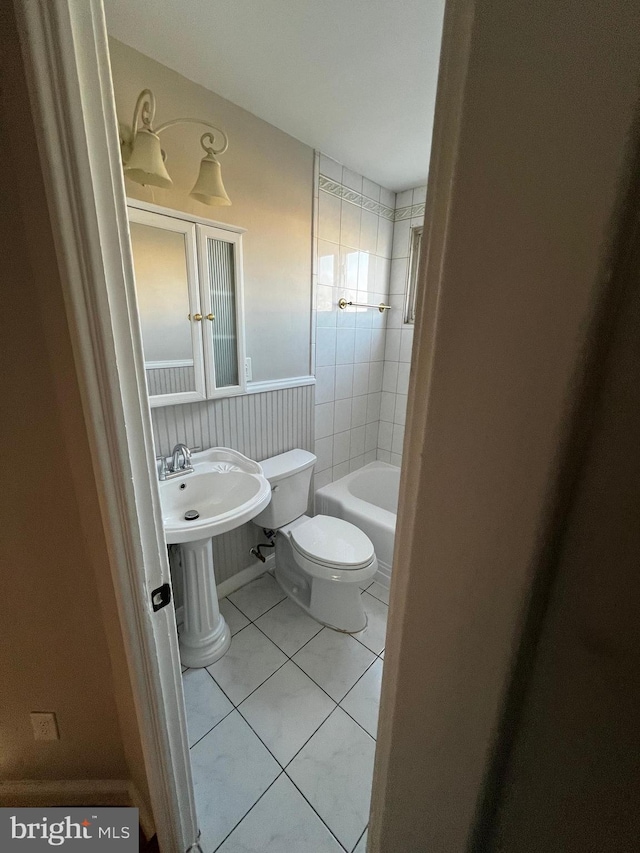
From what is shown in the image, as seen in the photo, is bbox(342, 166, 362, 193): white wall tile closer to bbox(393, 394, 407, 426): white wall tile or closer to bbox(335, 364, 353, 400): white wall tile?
bbox(335, 364, 353, 400): white wall tile

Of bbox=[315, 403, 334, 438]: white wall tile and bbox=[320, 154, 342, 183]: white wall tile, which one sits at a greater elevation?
bbox=[320, 154, 342, 183]: white wall tile

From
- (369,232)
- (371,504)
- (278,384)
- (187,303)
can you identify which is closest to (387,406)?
(371,504)

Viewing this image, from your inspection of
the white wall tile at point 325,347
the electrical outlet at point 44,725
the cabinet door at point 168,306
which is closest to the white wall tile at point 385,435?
the white wall tile at point 325,347

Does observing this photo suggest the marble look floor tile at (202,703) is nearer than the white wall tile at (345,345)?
Yes

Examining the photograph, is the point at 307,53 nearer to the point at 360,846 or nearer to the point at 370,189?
the point at 370,189

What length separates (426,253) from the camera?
27 centimetres

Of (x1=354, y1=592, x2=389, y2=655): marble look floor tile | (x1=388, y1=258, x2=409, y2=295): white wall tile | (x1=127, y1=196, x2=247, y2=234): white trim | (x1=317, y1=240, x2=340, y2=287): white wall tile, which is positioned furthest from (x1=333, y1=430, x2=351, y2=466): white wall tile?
(x1=127, y1=196, x2=247, y2=234): white trim

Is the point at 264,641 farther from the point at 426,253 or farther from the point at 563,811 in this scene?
the point at 426,253

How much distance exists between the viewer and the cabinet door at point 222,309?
4.75ft

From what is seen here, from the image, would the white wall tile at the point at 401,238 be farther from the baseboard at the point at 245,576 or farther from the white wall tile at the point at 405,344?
the baseboard at the point at 245,576

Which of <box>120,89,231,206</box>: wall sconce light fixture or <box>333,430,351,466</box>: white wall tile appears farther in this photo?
<box>333,430,351,466</box>: white wall tile

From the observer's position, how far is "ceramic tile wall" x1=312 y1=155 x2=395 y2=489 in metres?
→ 1.89

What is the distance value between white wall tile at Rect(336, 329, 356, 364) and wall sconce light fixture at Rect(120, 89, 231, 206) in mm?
1038

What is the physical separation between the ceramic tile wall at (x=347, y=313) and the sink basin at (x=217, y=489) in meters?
0.71
